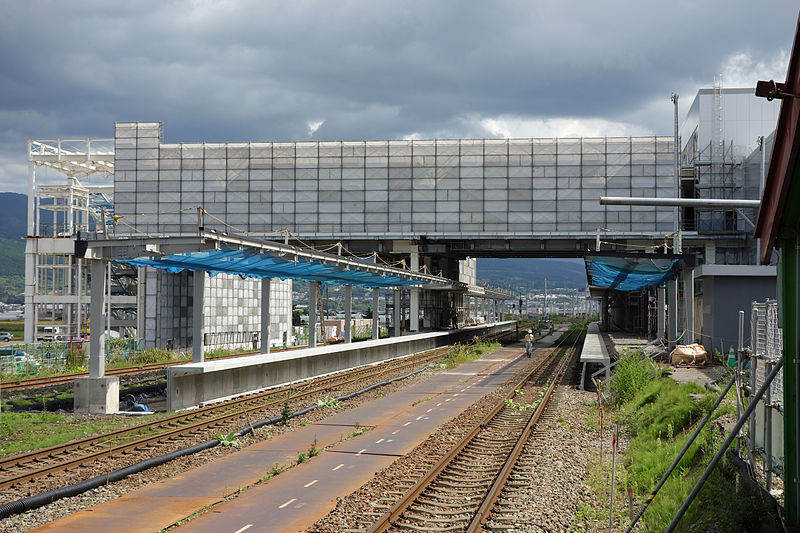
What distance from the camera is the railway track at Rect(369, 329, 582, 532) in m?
9.10

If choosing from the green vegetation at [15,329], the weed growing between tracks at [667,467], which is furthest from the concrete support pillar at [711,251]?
the green vegetation at [15,329]

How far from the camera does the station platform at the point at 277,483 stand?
9023mm

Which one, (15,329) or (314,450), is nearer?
(314,450)

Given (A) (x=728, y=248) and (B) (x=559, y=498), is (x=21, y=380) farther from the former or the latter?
(A) (x=728, y=248)

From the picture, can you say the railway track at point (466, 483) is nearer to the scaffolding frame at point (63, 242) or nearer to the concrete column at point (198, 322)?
the concrete column at point (198, 322)

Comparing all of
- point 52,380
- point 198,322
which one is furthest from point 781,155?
point 52,380

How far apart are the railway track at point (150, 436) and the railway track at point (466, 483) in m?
5.23

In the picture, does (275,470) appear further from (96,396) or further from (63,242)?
(63,242)

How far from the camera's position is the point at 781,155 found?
19.6ft

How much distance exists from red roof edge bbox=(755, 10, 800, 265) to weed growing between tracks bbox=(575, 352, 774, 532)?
Result: 109 inches

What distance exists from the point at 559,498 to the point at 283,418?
7918 mm

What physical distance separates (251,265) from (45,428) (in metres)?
10.9

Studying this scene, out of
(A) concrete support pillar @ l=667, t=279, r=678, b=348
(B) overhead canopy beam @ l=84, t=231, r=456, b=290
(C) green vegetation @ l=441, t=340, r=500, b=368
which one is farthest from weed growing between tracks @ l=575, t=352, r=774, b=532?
(C) green vegetation @ l=441, t=340, r=500, b=368

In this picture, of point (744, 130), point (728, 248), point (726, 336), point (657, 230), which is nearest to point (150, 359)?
point (726, 336)
